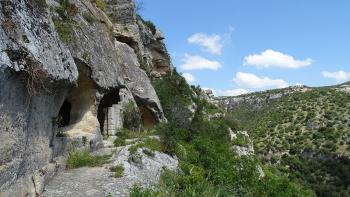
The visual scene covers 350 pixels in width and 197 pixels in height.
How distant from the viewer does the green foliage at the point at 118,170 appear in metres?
11.6

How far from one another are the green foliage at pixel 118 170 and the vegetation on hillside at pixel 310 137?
42.6 metres

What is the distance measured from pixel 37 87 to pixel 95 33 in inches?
325

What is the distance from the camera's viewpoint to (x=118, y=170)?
12.1 metres

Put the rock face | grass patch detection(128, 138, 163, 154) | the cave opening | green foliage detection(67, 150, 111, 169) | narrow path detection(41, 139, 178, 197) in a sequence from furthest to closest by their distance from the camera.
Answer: the cave opening → grass patch detection(128, 138, 163, 154) → green foliage detection(67, 150, 111, 169) → narrow path detection(41, 139, 178, 197) → the rock face

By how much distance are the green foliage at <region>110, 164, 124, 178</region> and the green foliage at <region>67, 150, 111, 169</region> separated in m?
0.98

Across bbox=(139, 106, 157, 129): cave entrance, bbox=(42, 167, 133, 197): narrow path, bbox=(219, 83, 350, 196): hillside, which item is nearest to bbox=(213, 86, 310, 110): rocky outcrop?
bbox=(219, 83, 350, 196): hillside

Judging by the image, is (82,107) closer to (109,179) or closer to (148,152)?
(148,152)

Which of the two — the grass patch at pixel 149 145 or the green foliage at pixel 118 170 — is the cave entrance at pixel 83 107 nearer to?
the grass patch at pixel 149 145

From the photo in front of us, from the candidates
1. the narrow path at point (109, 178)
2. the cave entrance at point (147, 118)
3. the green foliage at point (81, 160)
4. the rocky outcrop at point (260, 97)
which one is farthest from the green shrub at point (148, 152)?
the rocky outcrop at point (260, 97)

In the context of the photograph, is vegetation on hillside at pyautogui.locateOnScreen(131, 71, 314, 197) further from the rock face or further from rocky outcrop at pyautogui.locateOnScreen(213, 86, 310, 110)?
rocky outcrop at pyautogui.locateOnScreen(213, 86, 310, 110)

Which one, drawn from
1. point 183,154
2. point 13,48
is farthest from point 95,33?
point 13,48

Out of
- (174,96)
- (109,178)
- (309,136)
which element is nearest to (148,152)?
(109,178)

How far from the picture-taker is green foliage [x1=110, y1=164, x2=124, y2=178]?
457 inches

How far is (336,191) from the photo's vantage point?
57750mm
